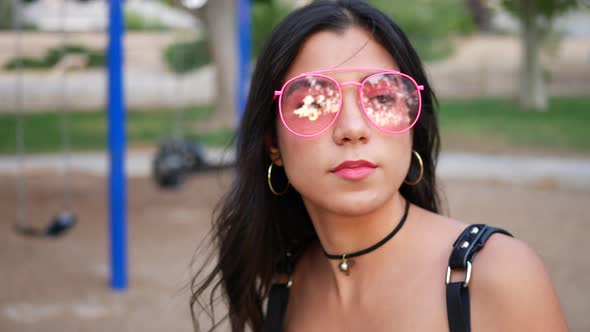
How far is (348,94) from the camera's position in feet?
5.51

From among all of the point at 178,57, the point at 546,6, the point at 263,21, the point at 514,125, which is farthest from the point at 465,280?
the point at 263,21

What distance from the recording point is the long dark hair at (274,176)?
1.75m

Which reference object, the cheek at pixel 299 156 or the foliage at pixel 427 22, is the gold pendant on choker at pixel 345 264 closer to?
the cheek at pixel 299 156

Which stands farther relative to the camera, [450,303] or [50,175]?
[50,175]

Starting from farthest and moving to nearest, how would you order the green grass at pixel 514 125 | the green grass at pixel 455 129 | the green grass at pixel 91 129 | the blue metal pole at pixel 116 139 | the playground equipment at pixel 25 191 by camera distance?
1. the green grass at pixel 514 125
2. the green grass at pixel 455 129
3. the green grass at pixel 91 129
4. the playground equipment at pixel 25 191
5. the blue metal pole at pixel 116 139

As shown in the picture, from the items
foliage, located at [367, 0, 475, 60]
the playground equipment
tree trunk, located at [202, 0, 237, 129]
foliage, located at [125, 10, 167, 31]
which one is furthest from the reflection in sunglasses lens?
foliage, located at [367, 0, 475, 60]

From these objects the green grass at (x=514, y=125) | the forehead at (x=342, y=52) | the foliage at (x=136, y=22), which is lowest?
the green grass at (x=514, y=125)

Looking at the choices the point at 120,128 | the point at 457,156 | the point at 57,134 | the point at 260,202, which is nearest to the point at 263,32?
the point at 57,134

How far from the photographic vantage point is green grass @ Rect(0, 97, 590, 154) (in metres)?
14.0

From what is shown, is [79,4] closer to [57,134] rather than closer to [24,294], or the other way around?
[24,294]

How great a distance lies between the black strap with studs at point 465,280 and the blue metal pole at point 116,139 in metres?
3.82

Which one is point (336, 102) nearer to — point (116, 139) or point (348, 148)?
point (348, 148)

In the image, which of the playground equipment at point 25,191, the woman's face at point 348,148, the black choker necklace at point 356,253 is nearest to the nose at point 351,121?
the woman's face at point 348,148

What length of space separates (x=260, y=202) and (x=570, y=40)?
23888 millimetres
